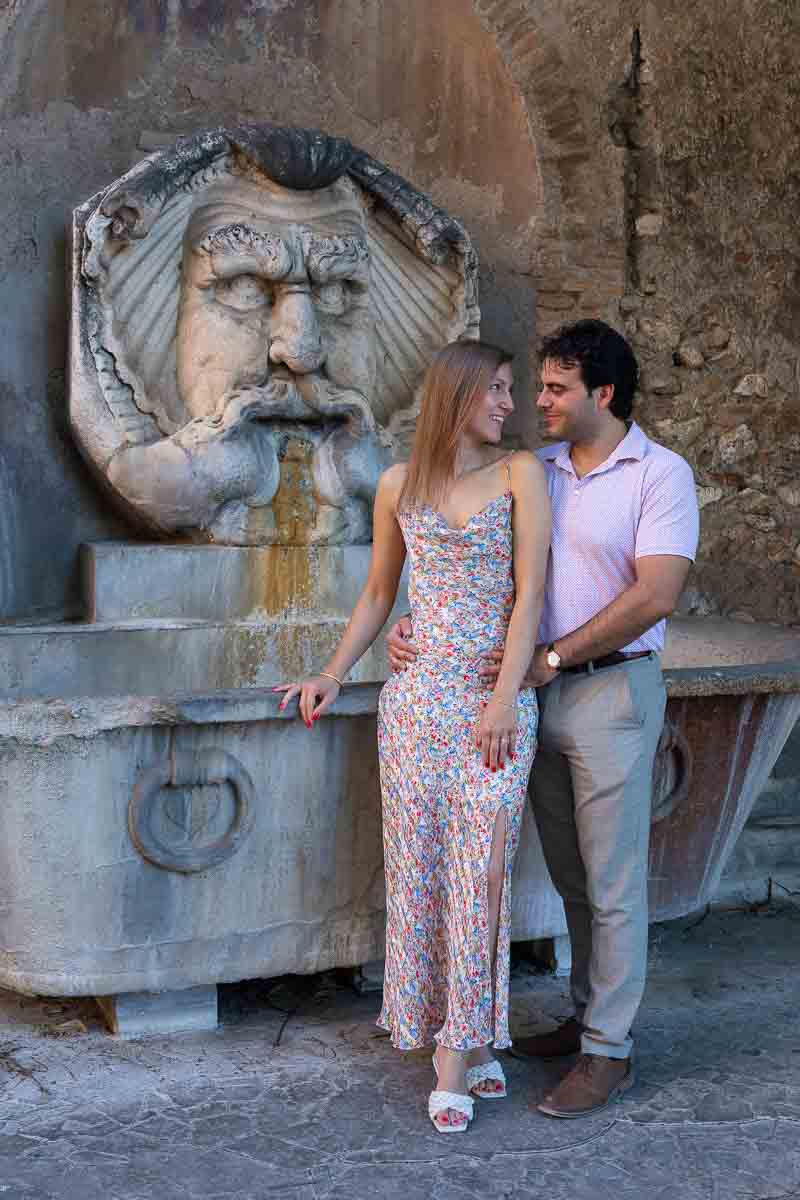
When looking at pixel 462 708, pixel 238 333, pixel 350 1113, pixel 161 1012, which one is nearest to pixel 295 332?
pixel 238 333

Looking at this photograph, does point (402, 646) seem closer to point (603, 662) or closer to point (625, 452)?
point (603, 662)

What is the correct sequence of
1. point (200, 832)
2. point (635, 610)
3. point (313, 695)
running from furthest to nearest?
point (200, 832) → point (313, 695) → point (635, 610)

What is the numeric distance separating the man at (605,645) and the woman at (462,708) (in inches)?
3.2

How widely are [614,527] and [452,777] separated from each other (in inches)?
20.6

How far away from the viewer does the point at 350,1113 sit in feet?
8.95

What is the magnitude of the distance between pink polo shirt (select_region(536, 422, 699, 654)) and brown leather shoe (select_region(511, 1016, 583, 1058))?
0.81 meters

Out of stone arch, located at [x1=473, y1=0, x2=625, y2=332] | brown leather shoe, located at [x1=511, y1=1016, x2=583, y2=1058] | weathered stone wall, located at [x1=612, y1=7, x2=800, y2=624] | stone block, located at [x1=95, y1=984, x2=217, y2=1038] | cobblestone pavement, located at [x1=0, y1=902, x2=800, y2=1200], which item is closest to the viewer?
cobblestone pavement, located at [x1=0, y1=902, x2=800, y2=1200]

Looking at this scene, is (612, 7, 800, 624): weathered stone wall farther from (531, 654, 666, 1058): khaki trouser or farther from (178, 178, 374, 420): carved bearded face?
(531, 654, 666, 1058): khaki trouser

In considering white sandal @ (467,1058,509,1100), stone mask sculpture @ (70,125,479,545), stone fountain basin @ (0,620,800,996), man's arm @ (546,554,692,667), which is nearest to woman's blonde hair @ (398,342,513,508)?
man's arm @ (546,554,692,667)

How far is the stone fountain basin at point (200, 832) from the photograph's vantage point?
109 inches

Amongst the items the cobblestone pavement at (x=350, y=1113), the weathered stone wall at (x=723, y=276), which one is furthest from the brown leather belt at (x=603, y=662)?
the weathered stone wall at (x=723, y=276)

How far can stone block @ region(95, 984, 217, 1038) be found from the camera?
3.07m

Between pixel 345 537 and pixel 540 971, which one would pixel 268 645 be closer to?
pixel 345 537

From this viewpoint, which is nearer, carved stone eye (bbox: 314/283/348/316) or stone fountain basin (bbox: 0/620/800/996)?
stone fountain basin (bbox: 0/620/800/996)
